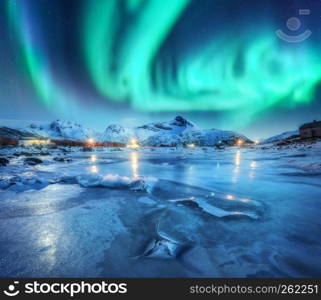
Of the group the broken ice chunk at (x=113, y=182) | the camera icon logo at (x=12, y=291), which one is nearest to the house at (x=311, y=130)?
the broken ice chunk at (x=113, y=182)

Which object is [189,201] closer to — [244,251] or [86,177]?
[244,251]

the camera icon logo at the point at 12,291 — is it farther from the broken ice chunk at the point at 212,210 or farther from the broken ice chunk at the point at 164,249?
the broken ice chunk at the point at 212,210

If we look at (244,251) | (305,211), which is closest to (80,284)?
(244,251)

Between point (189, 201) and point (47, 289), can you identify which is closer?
point (47, 289)

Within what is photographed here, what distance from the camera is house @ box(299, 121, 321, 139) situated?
174 feet

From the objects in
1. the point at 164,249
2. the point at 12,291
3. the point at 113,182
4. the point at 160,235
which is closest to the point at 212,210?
the point at 160,235

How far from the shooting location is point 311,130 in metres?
54.3

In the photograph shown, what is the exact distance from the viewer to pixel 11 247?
2.20 metres

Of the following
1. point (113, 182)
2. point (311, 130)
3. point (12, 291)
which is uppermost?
point (311, 130)

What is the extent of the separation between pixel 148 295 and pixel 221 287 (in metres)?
0.76

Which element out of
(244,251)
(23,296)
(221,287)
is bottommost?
(23,296)

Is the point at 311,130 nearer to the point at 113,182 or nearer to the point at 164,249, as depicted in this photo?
the point at 113,182

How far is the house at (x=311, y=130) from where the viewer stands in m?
52.9

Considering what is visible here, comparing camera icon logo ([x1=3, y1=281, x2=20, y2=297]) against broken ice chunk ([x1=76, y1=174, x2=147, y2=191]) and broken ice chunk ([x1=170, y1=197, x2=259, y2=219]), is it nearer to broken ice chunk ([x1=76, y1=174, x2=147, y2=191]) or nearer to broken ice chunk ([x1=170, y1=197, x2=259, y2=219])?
broken ice chunk ([x1=170, y1=197, x2=259, y2=219])
